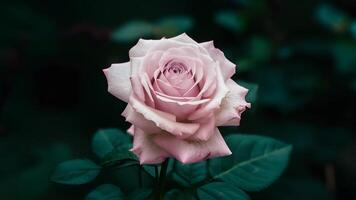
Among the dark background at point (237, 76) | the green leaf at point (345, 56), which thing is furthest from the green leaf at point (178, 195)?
the green leaf at point (345, 56)

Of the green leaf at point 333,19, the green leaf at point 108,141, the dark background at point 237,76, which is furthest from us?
the green leaf at point 333,19

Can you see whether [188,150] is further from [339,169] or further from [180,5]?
[180,5]

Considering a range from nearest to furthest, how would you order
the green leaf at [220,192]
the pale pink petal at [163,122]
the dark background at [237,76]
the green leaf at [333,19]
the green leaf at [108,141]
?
the pale pink petal at [163,122]
the green leaf at [220,192]
the green leaf at [108,141]
the dark background at [237,76]
the green leaf at [333,19]

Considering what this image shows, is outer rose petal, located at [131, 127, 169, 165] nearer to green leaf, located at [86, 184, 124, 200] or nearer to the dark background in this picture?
green leaf, located at [86, 184, 124, 200]

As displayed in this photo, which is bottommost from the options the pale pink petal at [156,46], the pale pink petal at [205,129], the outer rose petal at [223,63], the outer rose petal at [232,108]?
the pale pink petal at [205,129]

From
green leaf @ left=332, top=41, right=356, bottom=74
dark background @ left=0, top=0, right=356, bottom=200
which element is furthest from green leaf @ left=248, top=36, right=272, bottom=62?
green leaf @ left=332, top=41, right=356, bottom=74

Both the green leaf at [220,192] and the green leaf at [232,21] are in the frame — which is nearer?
the green leaf at [220,192]

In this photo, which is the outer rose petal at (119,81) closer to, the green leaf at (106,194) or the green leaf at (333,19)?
the green leaf at (106,194)
